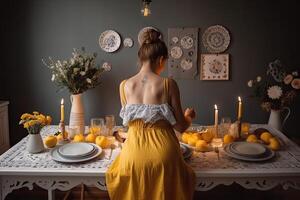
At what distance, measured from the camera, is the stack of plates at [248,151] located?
6.30 feet

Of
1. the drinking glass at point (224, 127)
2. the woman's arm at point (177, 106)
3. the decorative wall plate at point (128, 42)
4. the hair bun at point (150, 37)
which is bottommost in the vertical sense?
the drinking glass at point (224, 127)

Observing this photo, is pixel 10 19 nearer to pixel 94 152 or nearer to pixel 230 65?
pixel 94 152

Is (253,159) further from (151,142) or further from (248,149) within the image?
(151,142)

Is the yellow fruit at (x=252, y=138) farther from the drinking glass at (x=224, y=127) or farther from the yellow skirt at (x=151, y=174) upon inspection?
the yellow skirt at (x=151, y=174)

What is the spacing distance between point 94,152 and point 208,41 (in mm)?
1797

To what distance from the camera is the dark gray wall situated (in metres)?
3.18

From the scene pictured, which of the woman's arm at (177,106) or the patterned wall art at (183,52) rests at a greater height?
the patterned wall art at (183,52)

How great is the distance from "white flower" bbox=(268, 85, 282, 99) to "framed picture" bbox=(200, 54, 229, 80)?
2.53 feet

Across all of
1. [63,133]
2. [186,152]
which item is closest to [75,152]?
[63,133]

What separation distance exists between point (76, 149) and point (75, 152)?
0.18 feet

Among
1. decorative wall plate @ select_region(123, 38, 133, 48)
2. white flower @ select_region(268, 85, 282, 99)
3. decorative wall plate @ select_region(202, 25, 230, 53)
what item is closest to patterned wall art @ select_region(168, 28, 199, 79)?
decorative wall plate @ select_region(202, 25, 230, 53)

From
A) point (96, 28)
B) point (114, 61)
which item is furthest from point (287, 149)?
point (96, 28)

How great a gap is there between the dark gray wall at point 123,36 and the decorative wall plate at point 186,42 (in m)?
0.14

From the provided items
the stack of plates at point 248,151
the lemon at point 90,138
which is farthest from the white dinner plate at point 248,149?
the lemon at point 90,138
